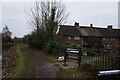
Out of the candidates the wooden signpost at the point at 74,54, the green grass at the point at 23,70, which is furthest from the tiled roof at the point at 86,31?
the wooden signpost at the point at 74,54

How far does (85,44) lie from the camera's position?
38.5m

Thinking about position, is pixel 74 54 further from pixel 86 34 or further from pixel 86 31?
pixel 86 31

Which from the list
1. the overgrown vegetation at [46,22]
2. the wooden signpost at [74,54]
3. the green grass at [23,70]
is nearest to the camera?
the green grass at [23,70]

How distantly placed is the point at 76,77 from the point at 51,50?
42.7 feet

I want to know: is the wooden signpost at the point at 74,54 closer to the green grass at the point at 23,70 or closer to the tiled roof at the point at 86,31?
the green grass at the point at 23,70

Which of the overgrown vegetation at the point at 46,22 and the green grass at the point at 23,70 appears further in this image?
the overgrown vegetation at the point at 46,22

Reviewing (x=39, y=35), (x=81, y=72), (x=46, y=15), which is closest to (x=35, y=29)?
(x=39, y=35)

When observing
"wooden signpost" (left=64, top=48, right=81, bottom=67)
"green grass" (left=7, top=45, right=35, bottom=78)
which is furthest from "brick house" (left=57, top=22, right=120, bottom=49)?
"wooden signpost" (left=64, top=48, right=81, bottom=67)

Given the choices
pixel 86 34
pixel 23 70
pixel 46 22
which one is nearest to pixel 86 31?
pixel 86 34

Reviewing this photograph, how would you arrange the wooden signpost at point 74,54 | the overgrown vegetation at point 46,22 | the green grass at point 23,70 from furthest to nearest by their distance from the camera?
the overgrown vegetation at point 46,22 < the wooden signpost at point 74,54 < the green grass at point 23,70

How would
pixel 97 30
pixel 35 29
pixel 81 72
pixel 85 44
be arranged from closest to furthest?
pixel 81 72, pixel 35 29, pixel 85 44, pixel 97 30

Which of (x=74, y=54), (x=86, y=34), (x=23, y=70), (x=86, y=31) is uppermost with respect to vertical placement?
(x=86, y=31)

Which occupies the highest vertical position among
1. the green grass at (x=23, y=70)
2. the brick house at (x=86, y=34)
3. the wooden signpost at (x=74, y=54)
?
the brick house at (x=86, y=34)

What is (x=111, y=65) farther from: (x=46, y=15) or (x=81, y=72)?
(x=46, y=15)
